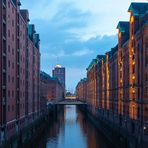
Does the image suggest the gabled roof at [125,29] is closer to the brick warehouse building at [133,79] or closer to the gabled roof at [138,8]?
the brick warehouse building at [133,79]

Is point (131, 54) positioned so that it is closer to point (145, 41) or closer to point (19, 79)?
point (145, 41)

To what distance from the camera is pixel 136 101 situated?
63656 millimetres

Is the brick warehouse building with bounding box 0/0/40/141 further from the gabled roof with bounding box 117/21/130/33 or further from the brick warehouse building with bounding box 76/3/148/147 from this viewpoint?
the gabled roof with bounding box 117/21/130/33

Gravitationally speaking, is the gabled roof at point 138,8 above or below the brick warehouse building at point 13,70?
above

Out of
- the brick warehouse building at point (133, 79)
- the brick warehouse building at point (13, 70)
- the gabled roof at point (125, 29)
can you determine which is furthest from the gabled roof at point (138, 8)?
the brick warehouse building at point (13, 70)

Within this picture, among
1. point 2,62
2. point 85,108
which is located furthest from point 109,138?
point 85,108

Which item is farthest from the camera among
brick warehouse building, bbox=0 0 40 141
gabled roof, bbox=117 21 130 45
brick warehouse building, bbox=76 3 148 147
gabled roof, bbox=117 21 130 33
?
gabled roof, bbox=117 21 130 33

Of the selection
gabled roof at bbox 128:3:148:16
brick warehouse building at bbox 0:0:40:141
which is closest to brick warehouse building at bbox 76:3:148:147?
gabled roof at bbox 128:3:148:16

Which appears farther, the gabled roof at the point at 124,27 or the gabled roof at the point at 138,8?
the gabled roof at the point at 124,27

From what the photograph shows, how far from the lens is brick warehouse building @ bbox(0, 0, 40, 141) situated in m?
58.3

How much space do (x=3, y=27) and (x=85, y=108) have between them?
447 ft

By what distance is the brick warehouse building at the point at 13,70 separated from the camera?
58291 millimetres

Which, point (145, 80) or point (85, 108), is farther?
point (85, 108)

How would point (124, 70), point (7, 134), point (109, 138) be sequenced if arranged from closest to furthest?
1. point (7, 134)
2. point (124, 70)
3. point (109, 138)
